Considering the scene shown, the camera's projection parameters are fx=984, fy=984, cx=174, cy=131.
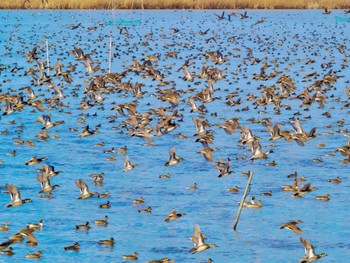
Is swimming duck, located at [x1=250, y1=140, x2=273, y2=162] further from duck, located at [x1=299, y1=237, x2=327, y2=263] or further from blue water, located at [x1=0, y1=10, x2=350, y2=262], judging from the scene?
duck, located at [x1=299, y1=237, x2=327, y2=263]

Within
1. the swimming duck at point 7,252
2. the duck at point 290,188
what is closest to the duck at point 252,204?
the duck at point 290,188

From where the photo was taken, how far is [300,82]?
51.7 m

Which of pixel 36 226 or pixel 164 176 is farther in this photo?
pixel 164 176

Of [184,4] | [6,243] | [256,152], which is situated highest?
[6,243]

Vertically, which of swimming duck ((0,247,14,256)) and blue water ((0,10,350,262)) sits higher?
swimming duck ((0,247,14,256))

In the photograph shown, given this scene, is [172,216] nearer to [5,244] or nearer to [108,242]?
[108,242]

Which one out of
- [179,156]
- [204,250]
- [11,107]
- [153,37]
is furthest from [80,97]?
[153,37]

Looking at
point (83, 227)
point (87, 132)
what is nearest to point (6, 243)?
point (83, 227)

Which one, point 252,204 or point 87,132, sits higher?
point 252,204

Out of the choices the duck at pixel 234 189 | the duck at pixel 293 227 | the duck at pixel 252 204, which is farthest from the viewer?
the duck at pixel 234 189

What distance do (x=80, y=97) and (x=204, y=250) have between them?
25.9 metres

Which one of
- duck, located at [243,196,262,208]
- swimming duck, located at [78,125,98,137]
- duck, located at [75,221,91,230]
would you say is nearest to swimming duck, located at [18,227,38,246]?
duck, located at [75,221,91,230]

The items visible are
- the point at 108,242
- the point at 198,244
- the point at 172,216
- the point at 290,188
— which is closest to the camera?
the point at 198,244

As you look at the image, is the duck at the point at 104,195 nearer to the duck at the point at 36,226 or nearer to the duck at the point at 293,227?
the duck at the point at 36,226
